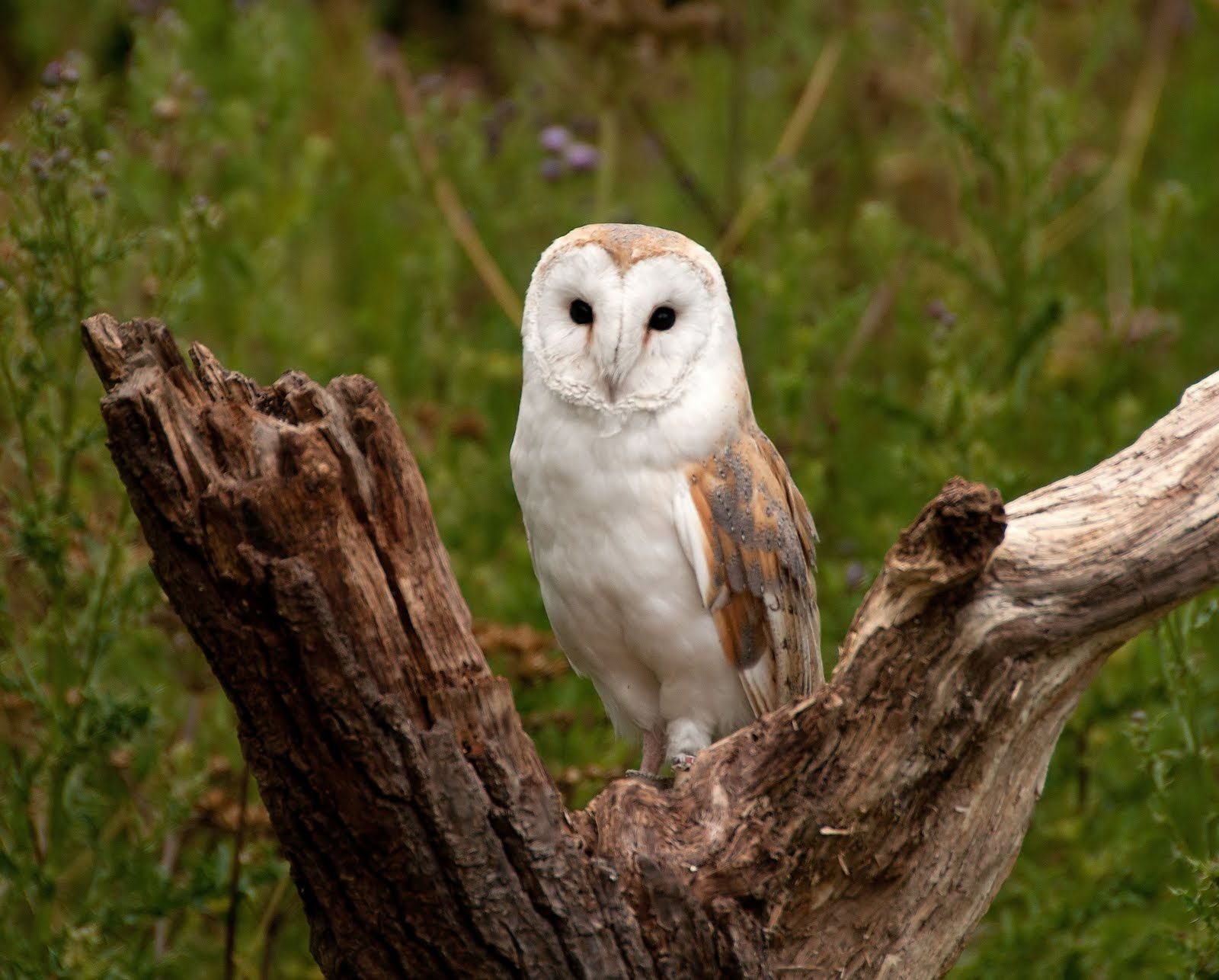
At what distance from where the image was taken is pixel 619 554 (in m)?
2.61

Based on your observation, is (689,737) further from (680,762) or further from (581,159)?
(581,159)

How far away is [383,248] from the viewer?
218 inches

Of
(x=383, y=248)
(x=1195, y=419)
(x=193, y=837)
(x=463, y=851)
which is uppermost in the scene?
(x=383, y=248)

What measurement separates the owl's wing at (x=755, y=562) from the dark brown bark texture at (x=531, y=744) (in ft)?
1.55

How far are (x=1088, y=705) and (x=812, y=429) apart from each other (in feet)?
4.46

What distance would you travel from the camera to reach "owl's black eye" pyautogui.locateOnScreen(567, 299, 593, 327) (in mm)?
2518

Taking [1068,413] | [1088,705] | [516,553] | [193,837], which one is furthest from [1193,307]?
→ [193,837]

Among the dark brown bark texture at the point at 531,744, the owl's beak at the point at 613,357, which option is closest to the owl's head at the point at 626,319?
the owl's beak at the point at 613,357

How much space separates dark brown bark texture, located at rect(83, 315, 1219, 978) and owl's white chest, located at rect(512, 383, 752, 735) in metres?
0.47

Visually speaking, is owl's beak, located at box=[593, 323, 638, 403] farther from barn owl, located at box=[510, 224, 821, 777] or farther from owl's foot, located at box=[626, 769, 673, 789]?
owl's foot, located at box=[626, 769, 673, 789]

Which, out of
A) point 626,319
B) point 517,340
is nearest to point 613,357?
point 626,319

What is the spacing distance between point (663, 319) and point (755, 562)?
1.59ft

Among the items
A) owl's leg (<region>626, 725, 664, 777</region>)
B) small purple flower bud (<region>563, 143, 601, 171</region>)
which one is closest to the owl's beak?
owl's leg (<region>626, 725, 664, 777</region>)

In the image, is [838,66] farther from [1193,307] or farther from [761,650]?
[761,650]
